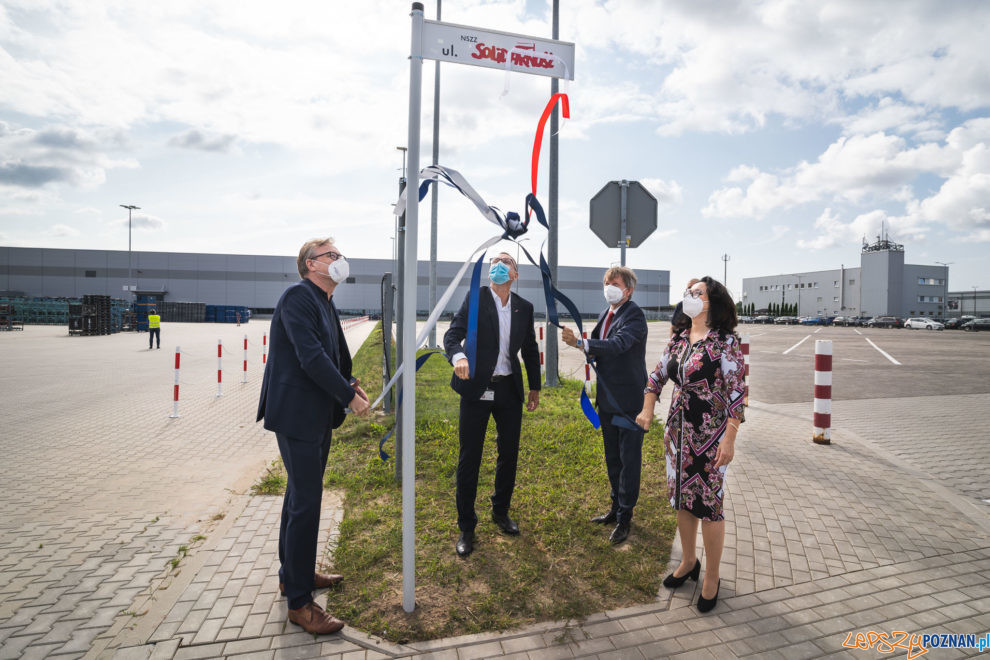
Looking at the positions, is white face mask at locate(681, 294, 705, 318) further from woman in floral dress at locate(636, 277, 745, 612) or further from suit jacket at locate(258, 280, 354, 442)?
suit jacket at locate(258, 280, 354, 442)

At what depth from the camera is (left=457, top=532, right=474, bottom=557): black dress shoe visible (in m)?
3.46

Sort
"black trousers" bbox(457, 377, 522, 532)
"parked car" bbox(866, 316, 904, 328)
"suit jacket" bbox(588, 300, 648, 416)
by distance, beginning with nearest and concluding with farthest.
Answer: "black trousers" bbox(457, 377, 522, 532)
"suit jacket" bbox(588, 300, 648, 416)
"parked car" bbox(866, 316, 904, 328)

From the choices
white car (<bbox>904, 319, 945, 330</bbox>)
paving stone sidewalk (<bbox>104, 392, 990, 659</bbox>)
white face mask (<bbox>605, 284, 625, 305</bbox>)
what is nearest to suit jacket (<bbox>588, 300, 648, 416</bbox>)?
white face mask (<bbox>605, 284, 625, 305</bbox>)

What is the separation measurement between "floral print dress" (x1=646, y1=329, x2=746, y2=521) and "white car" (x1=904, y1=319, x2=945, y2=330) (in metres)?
65.5

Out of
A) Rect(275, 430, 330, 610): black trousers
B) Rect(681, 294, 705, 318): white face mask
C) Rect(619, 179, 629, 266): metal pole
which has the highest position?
Rect(619, 179, 629, 266): metal pole

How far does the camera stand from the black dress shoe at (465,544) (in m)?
3.46

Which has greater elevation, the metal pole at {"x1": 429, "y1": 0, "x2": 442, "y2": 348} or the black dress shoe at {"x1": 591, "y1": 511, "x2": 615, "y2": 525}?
the metal pole at {"x1": 429, "y1": 0, "x2": 442, "y2": 348}

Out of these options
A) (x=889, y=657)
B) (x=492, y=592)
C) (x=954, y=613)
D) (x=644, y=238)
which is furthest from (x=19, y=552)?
(x=644, y=238)

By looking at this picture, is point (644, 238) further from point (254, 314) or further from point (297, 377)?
point (254, 314)

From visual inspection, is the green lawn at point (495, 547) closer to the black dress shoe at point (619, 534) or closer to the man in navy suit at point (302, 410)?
the black dress shoe at point (619, 534)

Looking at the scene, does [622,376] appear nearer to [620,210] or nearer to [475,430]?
[475,430]

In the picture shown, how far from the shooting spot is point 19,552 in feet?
11.5

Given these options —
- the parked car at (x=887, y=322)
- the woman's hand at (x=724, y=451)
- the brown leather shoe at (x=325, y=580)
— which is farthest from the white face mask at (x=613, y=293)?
the parked car at (x=887, y=322)

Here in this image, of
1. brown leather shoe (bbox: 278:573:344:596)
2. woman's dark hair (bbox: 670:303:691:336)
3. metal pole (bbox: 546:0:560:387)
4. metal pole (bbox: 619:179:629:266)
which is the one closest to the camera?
brown leather shoe (bbox: 278:573:344:596)
